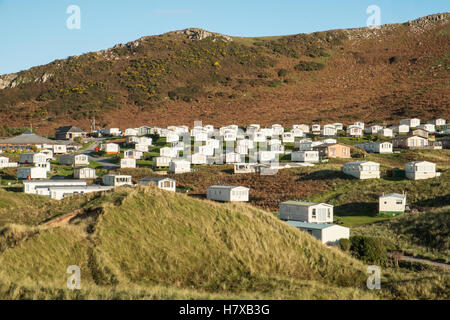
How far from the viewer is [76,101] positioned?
135250 mm

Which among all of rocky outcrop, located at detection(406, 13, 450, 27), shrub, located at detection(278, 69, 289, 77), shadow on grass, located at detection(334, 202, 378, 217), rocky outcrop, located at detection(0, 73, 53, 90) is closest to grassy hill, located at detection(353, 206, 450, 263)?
shadow on grass, located at detection(334, 202, 378, 217)

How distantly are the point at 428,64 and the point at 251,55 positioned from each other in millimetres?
50622

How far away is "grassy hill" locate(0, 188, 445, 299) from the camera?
1351 centimetres

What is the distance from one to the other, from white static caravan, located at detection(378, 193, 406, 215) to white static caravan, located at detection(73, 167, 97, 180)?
3366cm

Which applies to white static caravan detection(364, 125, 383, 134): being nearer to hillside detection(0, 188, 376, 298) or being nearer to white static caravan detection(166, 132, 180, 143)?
white static caravan detection(166, 132, 180, 143)

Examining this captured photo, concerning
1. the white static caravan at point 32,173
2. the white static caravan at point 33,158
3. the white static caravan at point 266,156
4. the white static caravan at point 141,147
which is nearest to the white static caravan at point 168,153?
the white static caravan at point 141,147

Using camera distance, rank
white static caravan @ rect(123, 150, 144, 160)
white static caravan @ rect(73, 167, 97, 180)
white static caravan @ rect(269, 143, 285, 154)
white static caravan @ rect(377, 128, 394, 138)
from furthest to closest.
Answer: white static caravan @ rect(377, 128, 394, 138), white static caravan @ rect(269, 143, 285, 154), white static caravan @ rect(123, 150, 144, 160), white static caravan @ rect(73, 167, 97, 180)

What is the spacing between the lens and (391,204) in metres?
42.6

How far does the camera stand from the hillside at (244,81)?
119m

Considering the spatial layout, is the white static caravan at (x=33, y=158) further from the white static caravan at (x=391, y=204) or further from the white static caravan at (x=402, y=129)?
the white static caravan at (x=402, y=129)

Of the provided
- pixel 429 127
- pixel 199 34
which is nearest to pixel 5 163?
pixel 429 127

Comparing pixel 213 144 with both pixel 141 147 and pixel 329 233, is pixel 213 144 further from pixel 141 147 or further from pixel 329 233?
pixel 329 233

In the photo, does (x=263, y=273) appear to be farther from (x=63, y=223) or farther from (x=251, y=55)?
(x=251, y=55)
